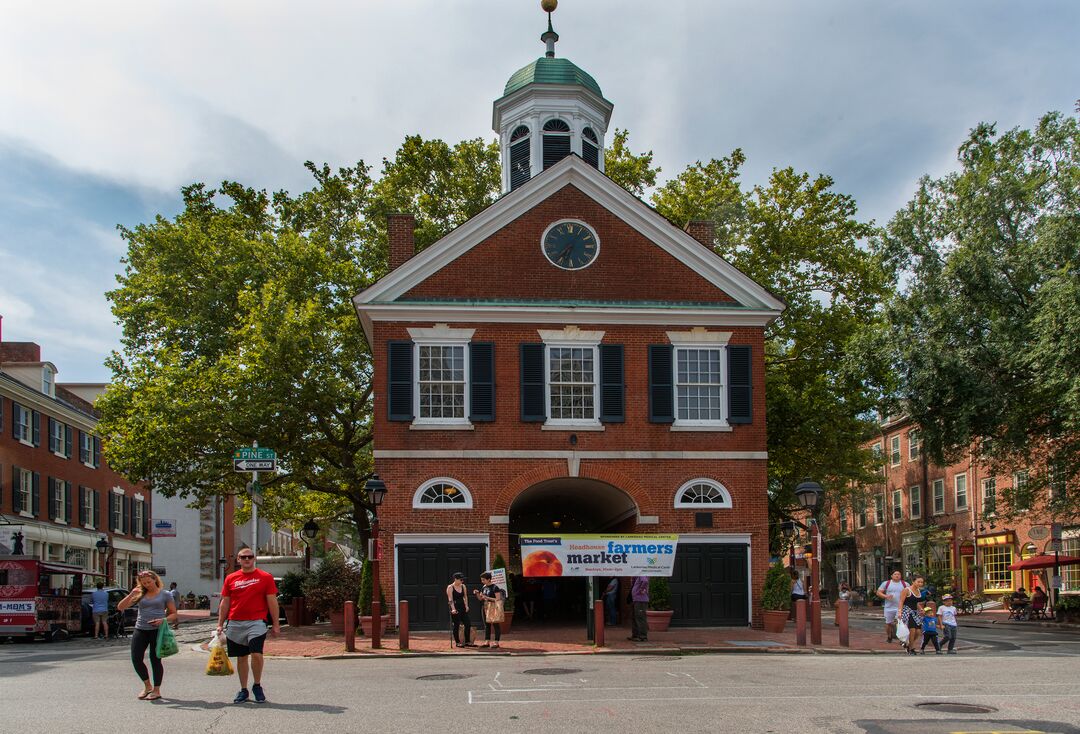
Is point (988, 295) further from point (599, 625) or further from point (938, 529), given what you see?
point (938, 529)

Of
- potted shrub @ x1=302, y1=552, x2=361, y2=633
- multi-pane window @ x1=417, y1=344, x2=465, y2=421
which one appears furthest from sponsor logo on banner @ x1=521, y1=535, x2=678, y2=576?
potted shrub @ x1=302, y1=552, x2=361, y2=633

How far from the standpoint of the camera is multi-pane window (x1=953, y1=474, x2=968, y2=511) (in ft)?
171

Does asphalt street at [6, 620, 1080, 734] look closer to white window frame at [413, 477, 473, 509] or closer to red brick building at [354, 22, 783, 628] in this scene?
white window frame at [413, 477, 473, 509]

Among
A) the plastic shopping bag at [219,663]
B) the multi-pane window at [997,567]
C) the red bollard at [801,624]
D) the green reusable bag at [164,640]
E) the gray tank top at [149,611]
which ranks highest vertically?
the gray tank top at [149,611]

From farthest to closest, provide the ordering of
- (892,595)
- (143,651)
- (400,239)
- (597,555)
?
(400,239)
(597,555)
(892,595)
(143,651)

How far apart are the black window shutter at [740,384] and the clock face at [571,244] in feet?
13.3

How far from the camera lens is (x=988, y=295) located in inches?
1172

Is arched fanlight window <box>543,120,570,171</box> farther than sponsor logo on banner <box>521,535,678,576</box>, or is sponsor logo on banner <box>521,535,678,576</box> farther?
arched fanlight window <box>543,120,570,171</box>

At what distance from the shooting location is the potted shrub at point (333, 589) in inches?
1035

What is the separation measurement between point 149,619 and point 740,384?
656 inches

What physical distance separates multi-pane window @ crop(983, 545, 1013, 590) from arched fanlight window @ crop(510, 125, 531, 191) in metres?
29.9

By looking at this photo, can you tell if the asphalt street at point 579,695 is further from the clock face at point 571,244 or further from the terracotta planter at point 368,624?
the clock face at point 571,244

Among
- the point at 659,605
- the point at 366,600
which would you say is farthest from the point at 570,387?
the point at 366,600

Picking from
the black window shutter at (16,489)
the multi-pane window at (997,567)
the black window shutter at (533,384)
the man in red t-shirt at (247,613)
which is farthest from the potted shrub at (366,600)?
the multi-pane window at (997,567)
